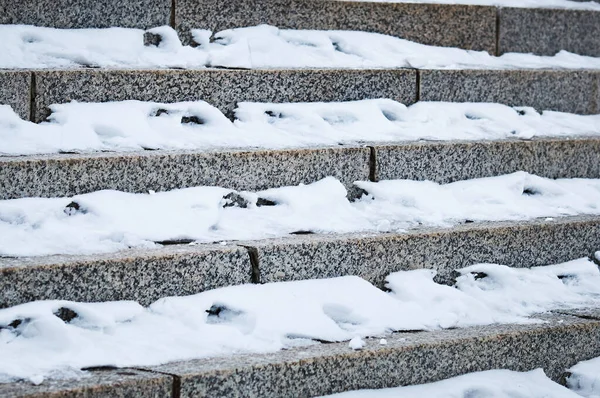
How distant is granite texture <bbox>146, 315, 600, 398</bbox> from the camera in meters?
2.76

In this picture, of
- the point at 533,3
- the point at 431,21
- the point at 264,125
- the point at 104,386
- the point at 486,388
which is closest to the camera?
the point at 104,386

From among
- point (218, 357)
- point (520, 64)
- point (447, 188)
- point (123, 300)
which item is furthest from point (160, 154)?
point (520, 64)

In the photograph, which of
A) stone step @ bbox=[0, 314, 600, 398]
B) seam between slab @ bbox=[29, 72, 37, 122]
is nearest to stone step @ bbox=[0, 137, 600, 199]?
seam between slab @ bbox=[29, 72, 37, 122]

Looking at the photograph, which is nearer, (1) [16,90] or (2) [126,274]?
(2) [126,274]

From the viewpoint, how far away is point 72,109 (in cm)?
373

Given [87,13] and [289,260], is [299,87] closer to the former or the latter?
[87,13]

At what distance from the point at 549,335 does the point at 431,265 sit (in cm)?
53

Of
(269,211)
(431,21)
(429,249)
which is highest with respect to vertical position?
(431,21)

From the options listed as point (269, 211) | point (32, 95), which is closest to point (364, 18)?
point (269, 211)

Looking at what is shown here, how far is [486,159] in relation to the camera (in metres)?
4.31

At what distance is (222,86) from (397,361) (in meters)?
1.61

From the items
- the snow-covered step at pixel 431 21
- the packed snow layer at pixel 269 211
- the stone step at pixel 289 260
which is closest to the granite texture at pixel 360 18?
the snow-covered step at pixel 431 21

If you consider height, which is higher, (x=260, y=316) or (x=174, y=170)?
(x=174, y=170)

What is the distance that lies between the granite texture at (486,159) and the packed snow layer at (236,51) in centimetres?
65
